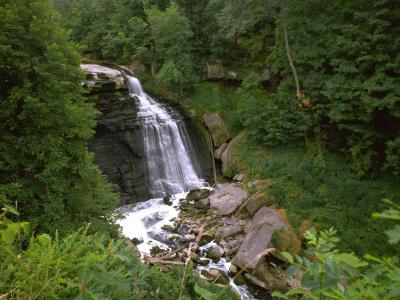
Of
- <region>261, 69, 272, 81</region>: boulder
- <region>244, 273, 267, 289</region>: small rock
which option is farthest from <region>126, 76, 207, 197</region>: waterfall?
<region>244, 273, 267, 289</region>: small rock

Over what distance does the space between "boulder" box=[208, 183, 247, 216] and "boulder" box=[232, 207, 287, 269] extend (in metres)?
1.59

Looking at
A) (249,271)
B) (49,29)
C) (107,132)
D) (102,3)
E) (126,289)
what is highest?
(102,3)

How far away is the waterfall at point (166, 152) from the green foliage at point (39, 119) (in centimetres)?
706

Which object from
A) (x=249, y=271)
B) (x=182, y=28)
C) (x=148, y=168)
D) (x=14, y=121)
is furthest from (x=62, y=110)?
(x=182, y=28)

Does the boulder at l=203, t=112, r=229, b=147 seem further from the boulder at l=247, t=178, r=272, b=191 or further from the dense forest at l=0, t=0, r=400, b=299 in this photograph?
the boulder at l=247, t=178, r=272, b=191

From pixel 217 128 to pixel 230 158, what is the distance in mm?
2257

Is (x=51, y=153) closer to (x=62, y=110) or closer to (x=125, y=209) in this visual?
(x=62, y=110)

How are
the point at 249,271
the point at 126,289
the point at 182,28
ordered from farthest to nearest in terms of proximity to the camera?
the point at 182,28
the point at 249,271
the point at 126,289

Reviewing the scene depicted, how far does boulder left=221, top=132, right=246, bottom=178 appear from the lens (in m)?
13.9

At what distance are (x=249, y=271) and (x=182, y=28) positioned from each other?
14075 millimetres

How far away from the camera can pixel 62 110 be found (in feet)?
21.5

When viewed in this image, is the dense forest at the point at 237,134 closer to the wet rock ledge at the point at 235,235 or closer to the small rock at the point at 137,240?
the wet rock ledge at the point at 235,235

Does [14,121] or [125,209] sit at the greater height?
[14,121]

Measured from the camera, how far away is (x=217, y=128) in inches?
625
